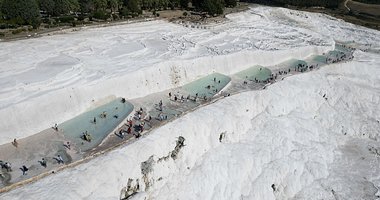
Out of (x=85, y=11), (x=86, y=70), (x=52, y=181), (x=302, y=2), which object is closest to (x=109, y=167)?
(x=52, y=181)

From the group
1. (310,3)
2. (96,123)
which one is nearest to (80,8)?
(96,123)

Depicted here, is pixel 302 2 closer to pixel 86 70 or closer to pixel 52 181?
pixel 86 70

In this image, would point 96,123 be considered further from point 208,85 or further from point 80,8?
point 80,8

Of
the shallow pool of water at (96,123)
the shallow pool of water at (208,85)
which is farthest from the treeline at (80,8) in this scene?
the shallow pool of water at (208,85)

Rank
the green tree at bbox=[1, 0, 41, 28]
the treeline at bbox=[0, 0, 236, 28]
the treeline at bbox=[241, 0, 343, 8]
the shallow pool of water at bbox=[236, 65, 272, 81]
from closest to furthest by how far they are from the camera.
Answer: the shallow pool of water at bbox=[236, 65, 272, 81]
the green tree at bbox=[1, 0, 41, 28]
the treeline at bbox=[0, 0, 236, 28]
the treeline at bbox=[241, 0, 343, 8]

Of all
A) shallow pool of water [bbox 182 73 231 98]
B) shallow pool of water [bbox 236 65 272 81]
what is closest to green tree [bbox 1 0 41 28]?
shallow pool of water [bbox 182 73 231 98]

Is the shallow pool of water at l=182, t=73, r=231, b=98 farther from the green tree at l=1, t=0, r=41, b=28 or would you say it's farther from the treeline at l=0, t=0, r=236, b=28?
the green tree at l=1, t=0, r=41, b=28
